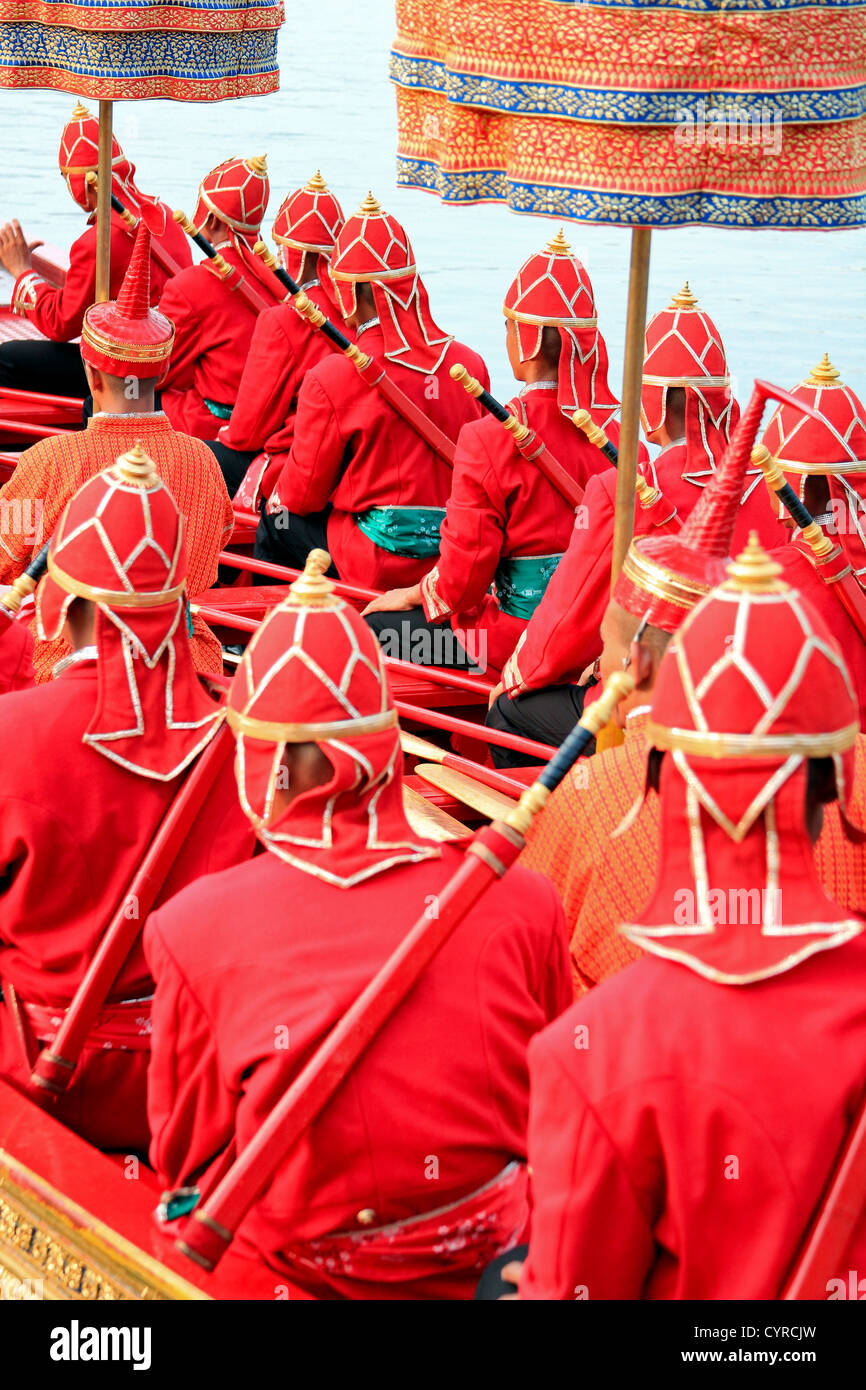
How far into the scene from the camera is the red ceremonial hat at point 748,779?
1.73 metres

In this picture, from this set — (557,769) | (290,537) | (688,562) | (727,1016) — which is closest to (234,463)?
(290,537)

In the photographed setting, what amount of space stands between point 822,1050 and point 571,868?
2.87ft

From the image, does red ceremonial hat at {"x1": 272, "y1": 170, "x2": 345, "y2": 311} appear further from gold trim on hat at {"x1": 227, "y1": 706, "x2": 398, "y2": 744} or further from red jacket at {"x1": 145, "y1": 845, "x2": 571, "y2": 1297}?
red jacket at {"x1": 145, "y1": 845, "x2": 571, "y2": 1297}

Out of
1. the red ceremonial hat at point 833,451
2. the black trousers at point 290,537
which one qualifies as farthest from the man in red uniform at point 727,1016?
the black trousers at point 290,537

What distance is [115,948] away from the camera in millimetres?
2682

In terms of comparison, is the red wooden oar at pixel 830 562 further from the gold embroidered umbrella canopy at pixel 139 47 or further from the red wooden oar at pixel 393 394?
the gold embroidered umbrella canopy at pixel 139 47

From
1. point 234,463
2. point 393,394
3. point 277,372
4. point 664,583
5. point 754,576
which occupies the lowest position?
point 234,463

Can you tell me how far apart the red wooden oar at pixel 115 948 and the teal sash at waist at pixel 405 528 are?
235 centimetres

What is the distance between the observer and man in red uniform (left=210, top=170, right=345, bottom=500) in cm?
572

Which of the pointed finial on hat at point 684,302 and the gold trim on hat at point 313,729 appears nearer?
the gold trim on hat at point 313,729

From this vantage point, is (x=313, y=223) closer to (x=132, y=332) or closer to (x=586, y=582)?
(x=132, y=332)

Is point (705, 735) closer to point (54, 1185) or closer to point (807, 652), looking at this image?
point (807, 652)

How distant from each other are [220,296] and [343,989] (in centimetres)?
440

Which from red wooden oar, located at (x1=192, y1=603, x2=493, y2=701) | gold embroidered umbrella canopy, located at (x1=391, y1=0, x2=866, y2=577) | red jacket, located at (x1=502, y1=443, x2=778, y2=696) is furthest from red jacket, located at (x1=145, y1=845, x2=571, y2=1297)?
red wooden oar, located at (x1=192, y1=603, x2=493, y2=701)
